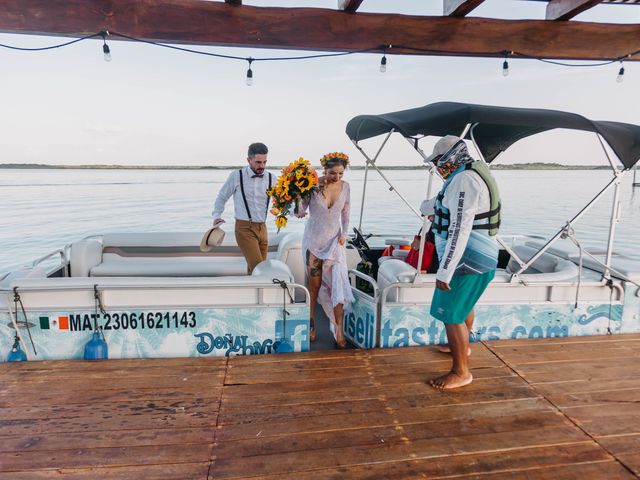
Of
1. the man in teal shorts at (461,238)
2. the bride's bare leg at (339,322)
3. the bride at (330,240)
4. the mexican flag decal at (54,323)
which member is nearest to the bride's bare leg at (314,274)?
the bride at (330,240)

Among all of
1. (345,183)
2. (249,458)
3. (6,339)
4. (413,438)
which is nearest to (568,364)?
(413,438)

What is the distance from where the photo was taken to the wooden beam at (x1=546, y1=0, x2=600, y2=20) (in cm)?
386

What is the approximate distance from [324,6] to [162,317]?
115 inches

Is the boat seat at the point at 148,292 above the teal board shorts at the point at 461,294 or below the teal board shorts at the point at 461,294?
below

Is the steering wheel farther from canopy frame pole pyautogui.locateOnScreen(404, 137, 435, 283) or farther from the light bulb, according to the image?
the light bulb

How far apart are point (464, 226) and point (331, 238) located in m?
1.24

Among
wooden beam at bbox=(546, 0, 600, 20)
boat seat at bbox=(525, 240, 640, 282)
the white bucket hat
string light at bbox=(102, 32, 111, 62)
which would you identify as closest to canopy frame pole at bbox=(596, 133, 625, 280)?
boat seat at bbox=(525, 240, 640, 282)

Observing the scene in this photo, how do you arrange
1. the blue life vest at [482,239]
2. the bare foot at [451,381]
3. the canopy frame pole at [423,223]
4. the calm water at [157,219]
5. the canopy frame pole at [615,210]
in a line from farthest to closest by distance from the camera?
the calm water at [157,219], the canopy frame pole at [615,210], the canopy frame pole at [423,223], the bare foot at [451,381], the blue life vest at [482,239]

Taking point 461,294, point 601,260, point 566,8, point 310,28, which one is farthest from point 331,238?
point 566,8

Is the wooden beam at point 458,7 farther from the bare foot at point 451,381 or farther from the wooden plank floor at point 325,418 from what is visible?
the bare foot at point 451,381

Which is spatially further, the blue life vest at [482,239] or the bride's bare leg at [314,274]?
the bride's bare leg at [314,274]

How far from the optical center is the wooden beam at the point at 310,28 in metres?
3.59

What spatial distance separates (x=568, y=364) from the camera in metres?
3.35

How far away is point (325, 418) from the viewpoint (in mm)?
2602
